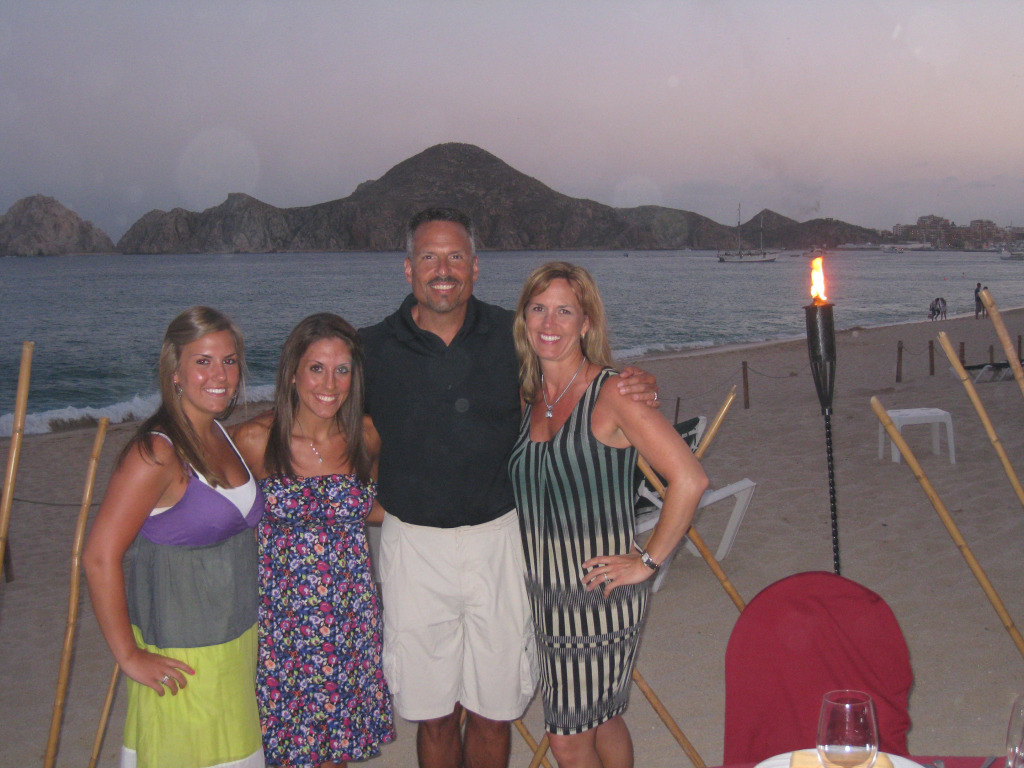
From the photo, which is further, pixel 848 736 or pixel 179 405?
→ pixel 179 405

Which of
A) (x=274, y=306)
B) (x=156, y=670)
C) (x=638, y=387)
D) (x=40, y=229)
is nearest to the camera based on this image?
(x=156, y=670)

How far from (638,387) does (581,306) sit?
327 mm

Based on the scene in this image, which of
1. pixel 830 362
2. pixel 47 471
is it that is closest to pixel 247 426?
pixel 830 362

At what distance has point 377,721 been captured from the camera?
248cm

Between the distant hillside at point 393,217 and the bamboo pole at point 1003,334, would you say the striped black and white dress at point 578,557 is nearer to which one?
the bamboo pole at point 1003,334

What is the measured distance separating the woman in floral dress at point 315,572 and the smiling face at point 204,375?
0.27m

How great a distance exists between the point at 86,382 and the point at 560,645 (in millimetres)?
25010

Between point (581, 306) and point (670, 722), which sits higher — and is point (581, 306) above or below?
above

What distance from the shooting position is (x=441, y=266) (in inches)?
106

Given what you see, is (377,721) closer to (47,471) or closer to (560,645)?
(560,645)

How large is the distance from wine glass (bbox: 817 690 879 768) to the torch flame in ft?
4.79

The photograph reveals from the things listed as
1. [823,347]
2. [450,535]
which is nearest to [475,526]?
[450,535]

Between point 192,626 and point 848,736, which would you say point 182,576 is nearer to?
point 192,626

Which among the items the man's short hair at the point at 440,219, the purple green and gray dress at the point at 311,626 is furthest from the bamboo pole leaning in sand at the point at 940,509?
the purple green and gray dress at the point at 311,626
